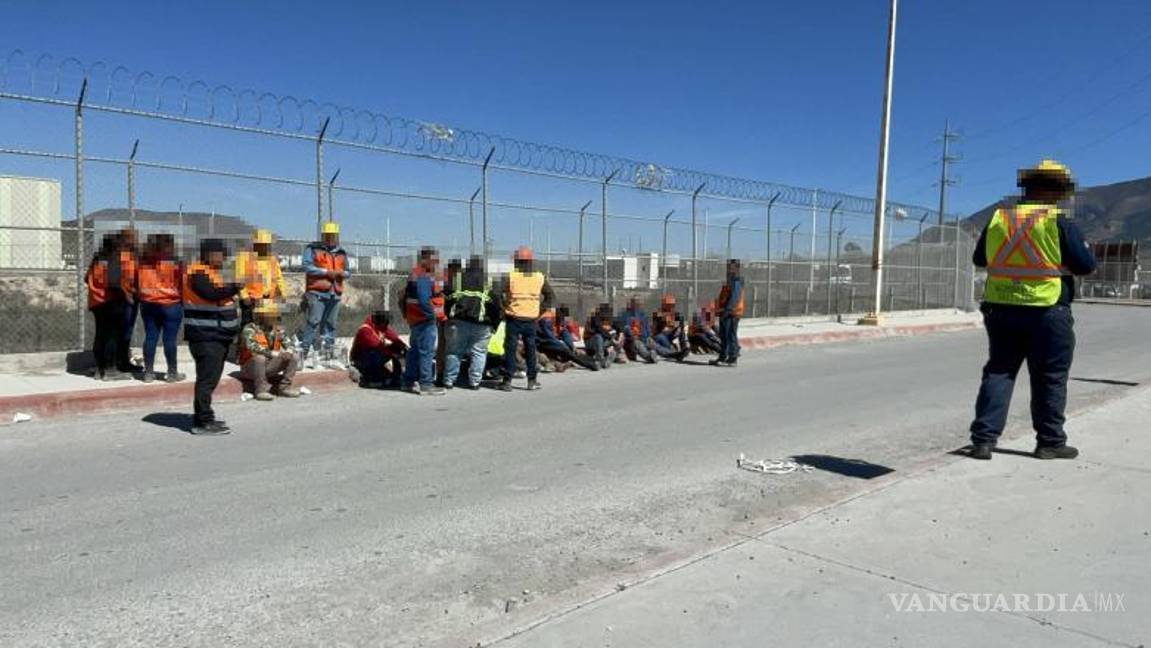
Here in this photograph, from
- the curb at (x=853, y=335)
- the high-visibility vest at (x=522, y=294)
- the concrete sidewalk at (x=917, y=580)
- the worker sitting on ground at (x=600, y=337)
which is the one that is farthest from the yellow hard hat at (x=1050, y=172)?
the curb at (x=853, y=335)

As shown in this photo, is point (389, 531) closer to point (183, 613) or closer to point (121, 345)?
point (183, 613)

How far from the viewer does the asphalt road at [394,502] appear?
3793 mm

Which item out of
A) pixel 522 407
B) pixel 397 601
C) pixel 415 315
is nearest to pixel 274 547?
pixel 397 601

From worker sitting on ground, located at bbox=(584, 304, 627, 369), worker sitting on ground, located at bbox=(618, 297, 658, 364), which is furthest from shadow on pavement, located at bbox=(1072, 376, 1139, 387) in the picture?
worker sitting on ground, located at bbox=(584, 304, 627, 369)

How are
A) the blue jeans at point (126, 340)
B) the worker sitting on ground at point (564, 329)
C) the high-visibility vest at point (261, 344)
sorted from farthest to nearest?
1. the worker sitting on ground at point (564, 329)
2. the blue jeans at point (126, 340)
3. the high-visibility vest at point (261, 344)

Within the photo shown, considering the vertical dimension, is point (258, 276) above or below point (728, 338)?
above

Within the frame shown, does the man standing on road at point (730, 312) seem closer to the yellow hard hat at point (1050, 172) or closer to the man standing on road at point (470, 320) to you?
the man standing on road at point (470, 320)

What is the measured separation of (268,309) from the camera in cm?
945

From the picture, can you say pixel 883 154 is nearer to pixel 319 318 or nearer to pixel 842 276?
pixel 842 276

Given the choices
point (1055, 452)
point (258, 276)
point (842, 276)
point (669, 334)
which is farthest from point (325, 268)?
point (842, 276)

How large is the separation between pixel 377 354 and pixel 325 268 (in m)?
1.44

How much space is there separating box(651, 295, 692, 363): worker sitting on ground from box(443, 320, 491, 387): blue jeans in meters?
4.50

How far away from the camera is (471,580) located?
4.18 meters

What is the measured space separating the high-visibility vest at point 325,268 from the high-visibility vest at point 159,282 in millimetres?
1851
